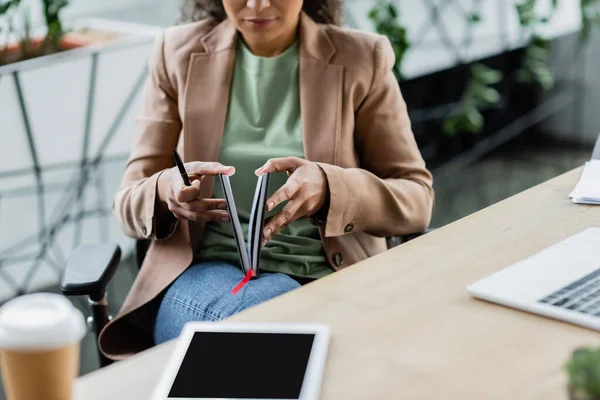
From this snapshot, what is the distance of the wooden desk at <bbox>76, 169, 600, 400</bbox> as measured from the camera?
1062 millimetres

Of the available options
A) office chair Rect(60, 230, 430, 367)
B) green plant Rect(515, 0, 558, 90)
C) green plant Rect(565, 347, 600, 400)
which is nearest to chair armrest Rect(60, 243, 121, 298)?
office chair Rect(60, 230, 430, 367)

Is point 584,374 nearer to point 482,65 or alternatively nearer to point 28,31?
point 28,31

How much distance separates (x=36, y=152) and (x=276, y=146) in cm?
114

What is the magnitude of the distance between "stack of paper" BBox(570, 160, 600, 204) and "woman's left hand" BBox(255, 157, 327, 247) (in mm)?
493

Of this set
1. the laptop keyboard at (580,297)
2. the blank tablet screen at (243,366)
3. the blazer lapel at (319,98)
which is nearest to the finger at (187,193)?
the blazer lapel at (319,98)

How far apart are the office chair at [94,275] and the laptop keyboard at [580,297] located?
81 centimetres

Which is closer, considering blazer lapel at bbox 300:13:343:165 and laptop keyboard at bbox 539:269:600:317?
laptop keyboard at bbox 539:269:600:317

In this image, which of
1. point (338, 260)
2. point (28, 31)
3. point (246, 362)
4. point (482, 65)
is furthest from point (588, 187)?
point (482, 65)

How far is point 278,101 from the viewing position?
76.4 inches

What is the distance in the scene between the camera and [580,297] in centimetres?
125

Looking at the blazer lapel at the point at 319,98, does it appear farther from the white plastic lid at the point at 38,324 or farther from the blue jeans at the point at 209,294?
the white plastic lid at the point at 38,324

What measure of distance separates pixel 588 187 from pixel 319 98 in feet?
1.93

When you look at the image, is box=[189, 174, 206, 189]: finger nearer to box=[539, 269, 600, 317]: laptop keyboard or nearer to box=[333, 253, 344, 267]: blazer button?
box=[333, 253, 344, 267]: blazer button

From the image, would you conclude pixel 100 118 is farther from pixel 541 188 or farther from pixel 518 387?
pixel 518 387
